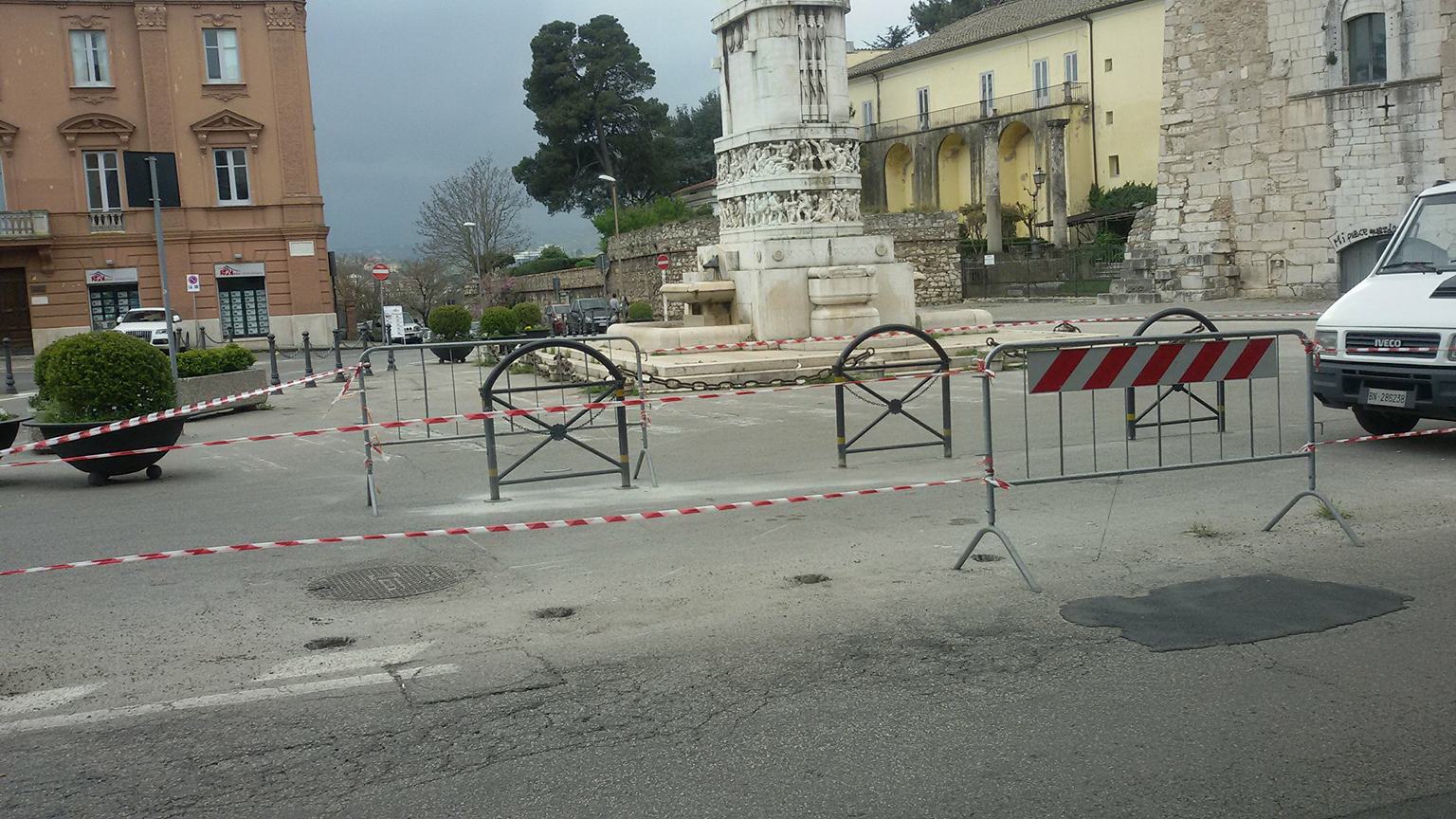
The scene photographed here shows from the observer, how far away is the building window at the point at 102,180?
145 ft

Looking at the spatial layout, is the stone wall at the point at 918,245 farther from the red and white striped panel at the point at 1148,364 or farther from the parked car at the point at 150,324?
the red and white striped panel at the point at 1148,364

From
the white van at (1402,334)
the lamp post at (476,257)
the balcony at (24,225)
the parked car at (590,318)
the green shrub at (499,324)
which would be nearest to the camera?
the white van at (1402,334)

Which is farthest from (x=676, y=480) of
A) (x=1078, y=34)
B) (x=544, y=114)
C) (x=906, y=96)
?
(x=544, y=114)

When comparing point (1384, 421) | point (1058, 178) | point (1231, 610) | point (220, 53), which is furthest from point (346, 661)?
point (1058, 178)

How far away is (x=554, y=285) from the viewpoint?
200ft

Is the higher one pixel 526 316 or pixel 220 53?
pixel 220 53

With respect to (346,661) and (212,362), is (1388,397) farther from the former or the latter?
(212,362)

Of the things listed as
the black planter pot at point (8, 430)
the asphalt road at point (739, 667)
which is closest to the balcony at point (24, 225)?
the black planter pot at point (8, 430)

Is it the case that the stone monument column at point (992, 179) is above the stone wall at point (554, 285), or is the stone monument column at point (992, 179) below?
above

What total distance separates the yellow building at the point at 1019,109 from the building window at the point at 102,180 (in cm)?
3780

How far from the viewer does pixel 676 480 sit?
414 inches

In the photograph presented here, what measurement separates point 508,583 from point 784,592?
5.41 ft

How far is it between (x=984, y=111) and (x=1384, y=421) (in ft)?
181

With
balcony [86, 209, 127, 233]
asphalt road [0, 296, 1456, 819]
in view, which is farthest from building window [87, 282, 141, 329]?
asphalt road [0, 296, 1456, 819]
